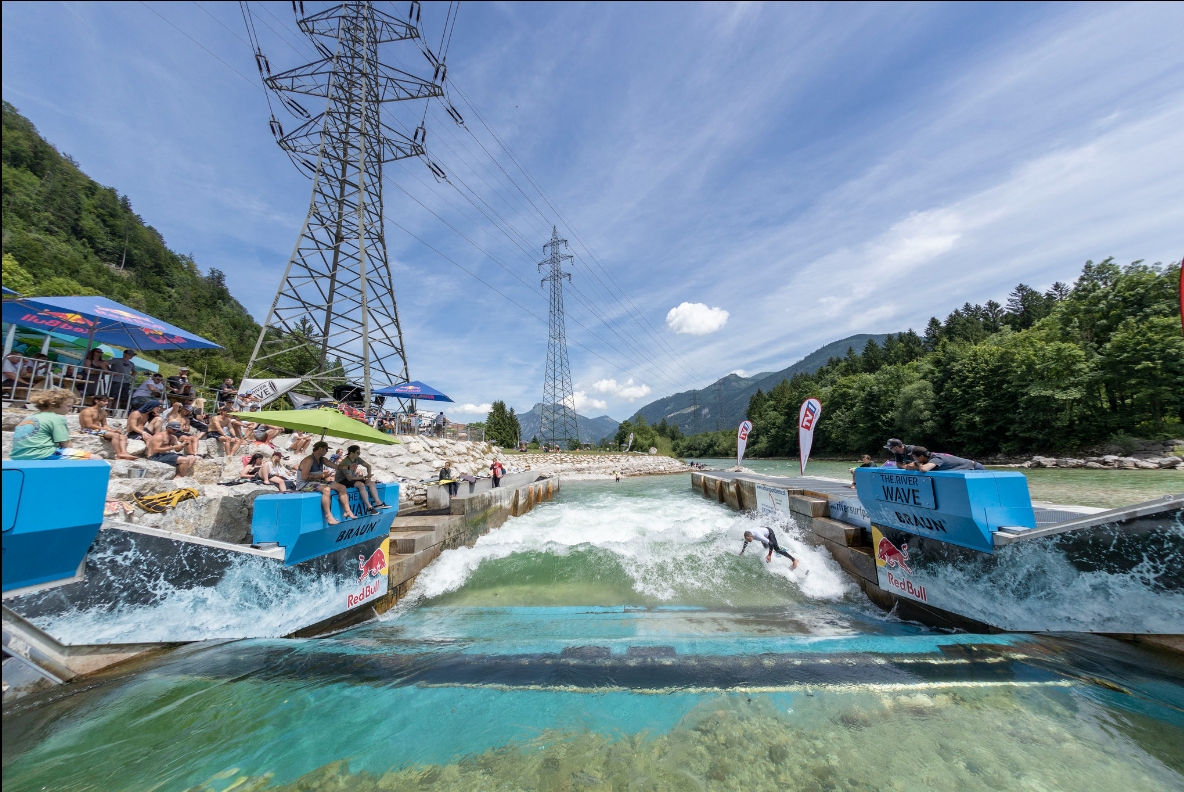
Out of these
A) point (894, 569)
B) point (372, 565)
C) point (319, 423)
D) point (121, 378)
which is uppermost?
point (121, 378)

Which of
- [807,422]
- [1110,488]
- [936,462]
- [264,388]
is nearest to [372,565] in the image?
[936,462]

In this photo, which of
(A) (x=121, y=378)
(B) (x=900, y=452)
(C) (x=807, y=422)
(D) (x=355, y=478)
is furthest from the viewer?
(C) (x=807, y=422)

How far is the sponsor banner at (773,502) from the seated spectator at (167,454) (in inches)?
539

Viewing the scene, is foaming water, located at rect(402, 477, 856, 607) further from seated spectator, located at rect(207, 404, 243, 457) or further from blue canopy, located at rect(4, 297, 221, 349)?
blue canopy, located at rect(4, 297, 221, 349)

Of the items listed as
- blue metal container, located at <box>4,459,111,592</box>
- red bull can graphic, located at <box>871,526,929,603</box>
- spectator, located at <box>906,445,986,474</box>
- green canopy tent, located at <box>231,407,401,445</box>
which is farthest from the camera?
red bull can graphic, located at <box>871,526,929,603</box>

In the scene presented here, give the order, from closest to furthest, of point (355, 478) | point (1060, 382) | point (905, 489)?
point (905, 489), point (355, 478), point (1060, 382)

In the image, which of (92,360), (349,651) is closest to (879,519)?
(349,651)

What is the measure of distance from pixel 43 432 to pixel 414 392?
1700 cm

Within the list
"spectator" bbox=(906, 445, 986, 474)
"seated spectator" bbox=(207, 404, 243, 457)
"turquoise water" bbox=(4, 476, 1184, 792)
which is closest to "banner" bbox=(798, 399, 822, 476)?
"spectator" bbox=(906, 445, 986, 474)

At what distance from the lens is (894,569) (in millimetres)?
8422

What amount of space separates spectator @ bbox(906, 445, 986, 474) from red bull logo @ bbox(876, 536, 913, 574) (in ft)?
4.44

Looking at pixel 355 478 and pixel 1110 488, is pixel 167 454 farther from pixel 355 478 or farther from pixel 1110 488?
pixel 1110 488

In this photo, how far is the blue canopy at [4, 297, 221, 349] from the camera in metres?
8.65

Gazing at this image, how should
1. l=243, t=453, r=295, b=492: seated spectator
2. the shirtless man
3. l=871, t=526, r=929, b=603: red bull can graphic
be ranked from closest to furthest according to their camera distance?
l=871, t=526, r=929, b=603: red bull can graphic < the shirtless man < l=243, t=453, r=295, b=492: seated spectator
